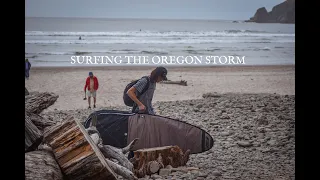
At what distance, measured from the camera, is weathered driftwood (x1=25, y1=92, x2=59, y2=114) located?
16.5 ft

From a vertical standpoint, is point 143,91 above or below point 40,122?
above

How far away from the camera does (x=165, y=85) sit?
17.8 ft

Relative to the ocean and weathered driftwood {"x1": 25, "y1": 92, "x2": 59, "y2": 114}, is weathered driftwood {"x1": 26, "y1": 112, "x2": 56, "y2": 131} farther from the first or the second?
the ocean

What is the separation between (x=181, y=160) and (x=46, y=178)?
1496 millimetres

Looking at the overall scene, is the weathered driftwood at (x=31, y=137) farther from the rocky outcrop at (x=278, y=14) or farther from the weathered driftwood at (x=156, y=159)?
the rocky outcrop at (x=278, y=14)

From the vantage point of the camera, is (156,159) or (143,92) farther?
(143,92)

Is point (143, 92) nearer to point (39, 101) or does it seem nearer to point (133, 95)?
point (133, 95)

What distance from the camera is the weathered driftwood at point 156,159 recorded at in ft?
15.4

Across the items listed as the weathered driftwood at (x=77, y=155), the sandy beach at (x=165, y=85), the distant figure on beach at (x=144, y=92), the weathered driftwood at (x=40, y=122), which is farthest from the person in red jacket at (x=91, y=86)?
the weathered driftwood at (x=77, y=155)

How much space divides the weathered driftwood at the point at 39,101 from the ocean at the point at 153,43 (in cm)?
38

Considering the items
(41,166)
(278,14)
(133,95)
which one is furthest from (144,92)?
(278,14)

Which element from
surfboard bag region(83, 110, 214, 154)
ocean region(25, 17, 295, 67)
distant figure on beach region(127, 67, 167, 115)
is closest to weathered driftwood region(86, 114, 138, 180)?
surfboard bag region(83, 110, 214, 154)

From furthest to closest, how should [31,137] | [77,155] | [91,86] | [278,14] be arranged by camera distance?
[278,14] → [91,86] → [31,137] → [77,155]

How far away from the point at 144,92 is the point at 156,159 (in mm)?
700
